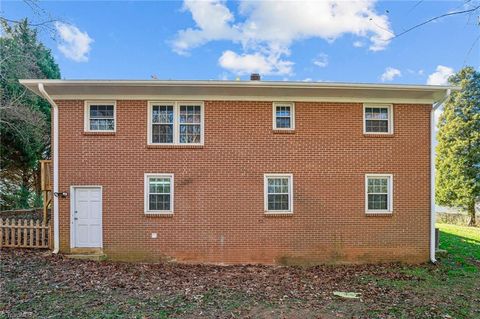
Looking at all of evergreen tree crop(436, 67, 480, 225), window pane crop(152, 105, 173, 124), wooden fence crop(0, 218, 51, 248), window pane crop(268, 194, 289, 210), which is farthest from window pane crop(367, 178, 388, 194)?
evergreen tree crop(436, 67, 480, 225)

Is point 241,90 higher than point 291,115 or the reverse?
higher

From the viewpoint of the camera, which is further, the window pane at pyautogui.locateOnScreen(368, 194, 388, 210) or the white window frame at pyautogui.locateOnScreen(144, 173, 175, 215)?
the window pane at pyautogui.locateOnScreen(368, 194, 388, 210)

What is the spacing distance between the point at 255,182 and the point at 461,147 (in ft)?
59.9

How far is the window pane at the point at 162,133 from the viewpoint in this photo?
9.13m

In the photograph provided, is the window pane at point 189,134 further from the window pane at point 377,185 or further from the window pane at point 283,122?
the window pane at point 377,185

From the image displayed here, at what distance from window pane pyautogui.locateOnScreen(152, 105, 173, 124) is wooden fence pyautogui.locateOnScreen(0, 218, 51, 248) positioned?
16.6 feet

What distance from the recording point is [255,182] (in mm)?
9094

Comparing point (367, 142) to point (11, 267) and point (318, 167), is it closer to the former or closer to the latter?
point (318, 167)

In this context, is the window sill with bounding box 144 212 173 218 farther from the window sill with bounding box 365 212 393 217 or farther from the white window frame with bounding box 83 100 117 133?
the window sill with bounding box 365 212 393 217

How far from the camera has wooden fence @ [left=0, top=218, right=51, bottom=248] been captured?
929cm

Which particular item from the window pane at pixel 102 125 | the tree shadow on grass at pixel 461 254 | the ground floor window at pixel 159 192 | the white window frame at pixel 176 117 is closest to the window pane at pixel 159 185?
the ground floor window at pixel 159 192

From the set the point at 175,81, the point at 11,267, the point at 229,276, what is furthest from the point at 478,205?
the point at 11,267

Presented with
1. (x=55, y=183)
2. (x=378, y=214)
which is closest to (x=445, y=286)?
(x=378, y=214)

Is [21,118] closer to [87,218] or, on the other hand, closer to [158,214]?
[87,218]
